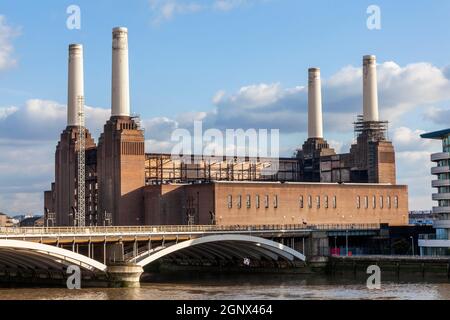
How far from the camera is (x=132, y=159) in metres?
109

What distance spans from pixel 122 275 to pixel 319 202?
50541 mm

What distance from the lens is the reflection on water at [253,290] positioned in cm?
6219

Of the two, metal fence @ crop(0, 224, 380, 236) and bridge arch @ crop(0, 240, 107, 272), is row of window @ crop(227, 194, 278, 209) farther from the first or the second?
bridge arch @ crop(0, 240, 107, 272)

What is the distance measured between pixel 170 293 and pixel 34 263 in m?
13.2

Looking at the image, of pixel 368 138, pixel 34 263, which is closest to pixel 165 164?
pixel 368 138

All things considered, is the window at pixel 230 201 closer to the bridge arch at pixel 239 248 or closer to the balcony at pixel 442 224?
the bridge arch at pixel 239 248

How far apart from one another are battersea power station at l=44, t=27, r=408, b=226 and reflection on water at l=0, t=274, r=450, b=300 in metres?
25.1

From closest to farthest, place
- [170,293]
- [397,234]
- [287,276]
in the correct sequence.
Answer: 1. [170,293]
2. [287,276]
3. [397,234]

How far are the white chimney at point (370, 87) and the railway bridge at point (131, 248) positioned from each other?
107 ft

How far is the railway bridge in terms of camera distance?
65.9 m

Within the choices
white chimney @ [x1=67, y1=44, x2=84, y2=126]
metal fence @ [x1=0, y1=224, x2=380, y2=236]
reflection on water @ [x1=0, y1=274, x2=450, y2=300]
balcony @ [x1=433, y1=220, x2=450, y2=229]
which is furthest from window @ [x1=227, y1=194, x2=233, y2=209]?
balcony @ [x1=433, y1=220, x2=450, y2=229]
